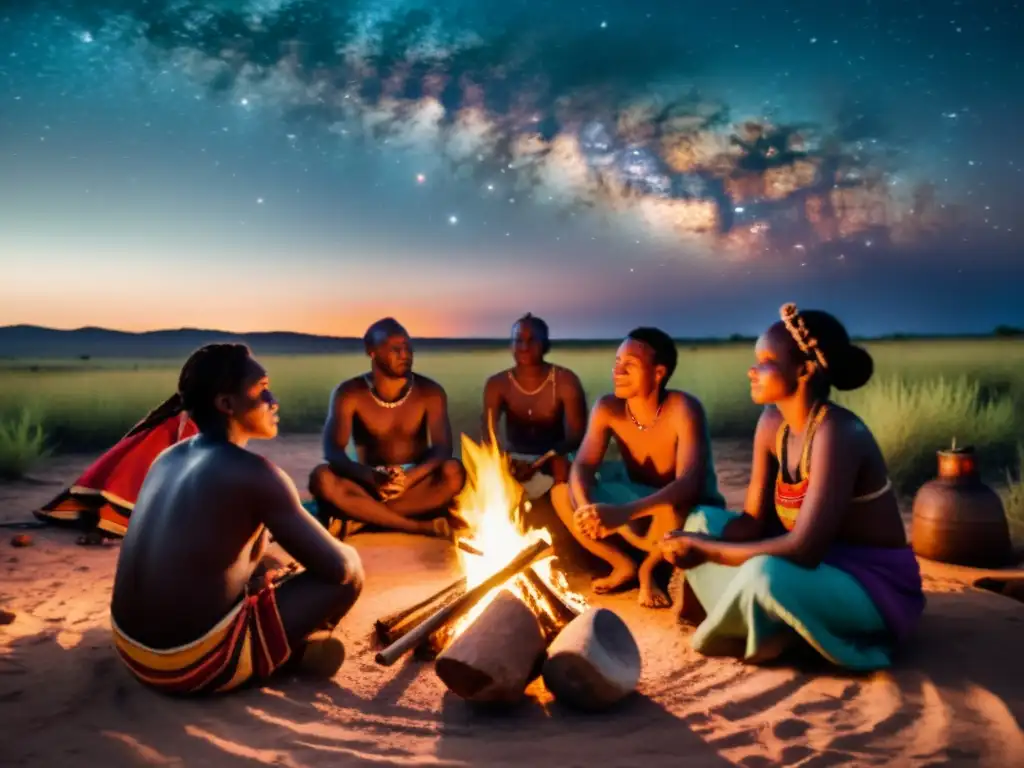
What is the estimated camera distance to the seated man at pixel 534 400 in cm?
736

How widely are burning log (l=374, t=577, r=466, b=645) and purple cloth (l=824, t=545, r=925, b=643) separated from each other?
2.06 metres

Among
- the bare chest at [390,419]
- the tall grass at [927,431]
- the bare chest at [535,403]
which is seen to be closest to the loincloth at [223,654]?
the bare chest at [390,419]

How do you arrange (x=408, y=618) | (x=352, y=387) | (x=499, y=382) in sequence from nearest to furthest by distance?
(x=408, y=618)
(x=352, y=387)
(x=499, y=382)

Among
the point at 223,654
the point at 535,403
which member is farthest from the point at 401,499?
the point at 223,654

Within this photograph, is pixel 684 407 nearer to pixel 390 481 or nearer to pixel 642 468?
pixel 642 468

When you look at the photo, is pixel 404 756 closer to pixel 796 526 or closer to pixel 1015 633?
pixel 796 526

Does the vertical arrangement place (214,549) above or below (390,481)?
above

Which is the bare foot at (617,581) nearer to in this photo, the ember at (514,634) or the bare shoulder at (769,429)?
the ember at (514,634)

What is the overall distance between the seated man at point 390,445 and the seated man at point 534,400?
0.51 m

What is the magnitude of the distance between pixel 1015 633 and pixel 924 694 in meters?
1.25

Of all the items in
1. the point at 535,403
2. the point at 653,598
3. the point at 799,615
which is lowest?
the point at 653,598

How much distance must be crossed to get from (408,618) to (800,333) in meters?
2.75

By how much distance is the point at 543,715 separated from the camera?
149 inches

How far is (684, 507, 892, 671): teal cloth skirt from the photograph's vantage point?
4.04 meters
